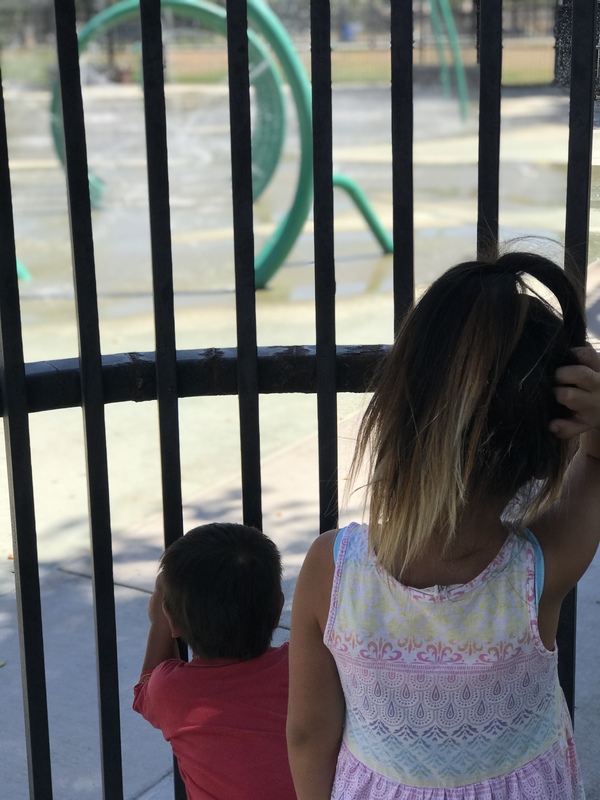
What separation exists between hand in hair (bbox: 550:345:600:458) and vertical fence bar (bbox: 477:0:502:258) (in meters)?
0.42

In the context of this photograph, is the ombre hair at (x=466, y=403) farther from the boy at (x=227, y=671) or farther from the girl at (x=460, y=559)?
the boy at (x=227, y=671)

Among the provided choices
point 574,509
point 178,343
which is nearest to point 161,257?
point 574,509

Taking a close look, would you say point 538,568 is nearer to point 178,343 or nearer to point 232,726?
point 232,726

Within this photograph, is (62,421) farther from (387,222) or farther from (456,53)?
(456,53)

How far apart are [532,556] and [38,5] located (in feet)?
162

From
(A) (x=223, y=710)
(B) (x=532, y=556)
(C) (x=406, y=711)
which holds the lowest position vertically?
(A) (x=223, y=710)

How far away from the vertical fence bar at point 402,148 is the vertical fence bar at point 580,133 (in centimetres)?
27

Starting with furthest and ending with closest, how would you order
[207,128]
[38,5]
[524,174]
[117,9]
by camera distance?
[38,5] → [207,128] → [524,174] → [117,9]

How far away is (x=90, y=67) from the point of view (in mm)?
33094

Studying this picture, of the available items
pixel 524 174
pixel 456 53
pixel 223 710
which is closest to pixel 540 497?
pixel 223 710

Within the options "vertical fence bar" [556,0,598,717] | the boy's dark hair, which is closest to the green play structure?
"vertical fence bar" [556,0,598,717]

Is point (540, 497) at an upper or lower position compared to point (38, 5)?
lower

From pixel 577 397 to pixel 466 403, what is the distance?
0.16m

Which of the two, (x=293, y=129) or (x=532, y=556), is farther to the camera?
(x=293, y=129)
